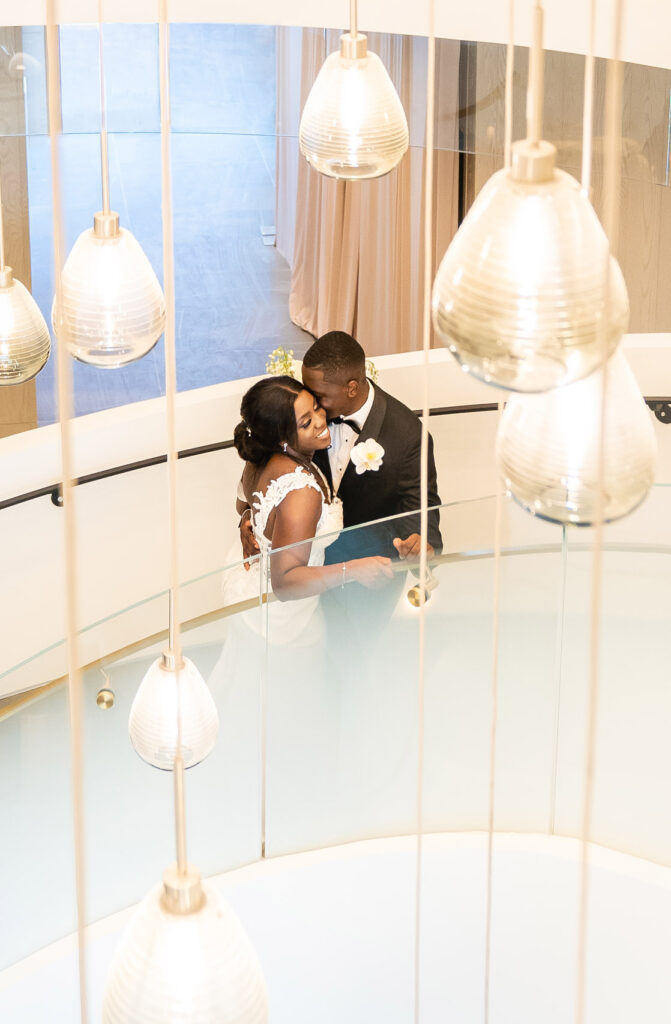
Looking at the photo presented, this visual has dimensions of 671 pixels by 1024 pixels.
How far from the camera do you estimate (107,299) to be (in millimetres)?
3125

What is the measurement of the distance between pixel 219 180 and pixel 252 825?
327 inches

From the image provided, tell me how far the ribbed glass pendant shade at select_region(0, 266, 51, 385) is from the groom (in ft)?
4.25

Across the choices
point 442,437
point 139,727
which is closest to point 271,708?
point 139,727

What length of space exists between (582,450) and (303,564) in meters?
2.59

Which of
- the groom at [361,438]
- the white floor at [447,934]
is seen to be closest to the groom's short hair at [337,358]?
the groom at [361,438]

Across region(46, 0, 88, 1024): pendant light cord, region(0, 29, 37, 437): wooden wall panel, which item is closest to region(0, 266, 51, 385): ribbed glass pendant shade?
region(46, 0, 88, 1024): pendant light cord

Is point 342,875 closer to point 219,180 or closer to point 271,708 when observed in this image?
point 271,708

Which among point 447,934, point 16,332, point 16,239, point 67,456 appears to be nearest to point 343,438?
point 16,332

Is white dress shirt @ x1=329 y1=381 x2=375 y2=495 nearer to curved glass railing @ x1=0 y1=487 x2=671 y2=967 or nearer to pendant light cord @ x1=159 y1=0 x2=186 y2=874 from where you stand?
curved glass railing @ x1=0 y1=487 x2=671 y2=967

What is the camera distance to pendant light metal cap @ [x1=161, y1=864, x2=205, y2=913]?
202 centimetres

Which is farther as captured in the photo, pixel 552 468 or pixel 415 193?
pixel 415 193

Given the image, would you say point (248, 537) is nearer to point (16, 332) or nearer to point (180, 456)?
point (180, 456)

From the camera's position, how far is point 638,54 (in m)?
6.17

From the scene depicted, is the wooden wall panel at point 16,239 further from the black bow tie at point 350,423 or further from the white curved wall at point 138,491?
the black bow tie at point 350,423
